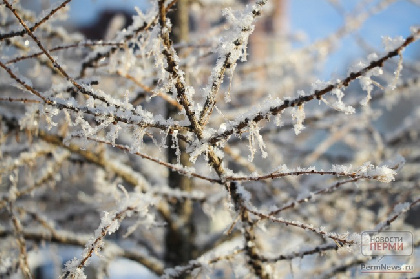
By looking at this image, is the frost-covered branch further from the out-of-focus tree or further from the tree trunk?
the tree trunk

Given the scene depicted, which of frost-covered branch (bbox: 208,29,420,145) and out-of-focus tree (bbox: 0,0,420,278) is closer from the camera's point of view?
frost-covered branch (bbox: 208,29,420,145)

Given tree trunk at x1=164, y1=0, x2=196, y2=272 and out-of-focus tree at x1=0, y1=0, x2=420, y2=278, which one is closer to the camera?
out-of-focus tree at x1=0, y1=0, x2=420, y2=278

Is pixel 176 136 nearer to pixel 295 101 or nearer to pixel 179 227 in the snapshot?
pixel 295 101

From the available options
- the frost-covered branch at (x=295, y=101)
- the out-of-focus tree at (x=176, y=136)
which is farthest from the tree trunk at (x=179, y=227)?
the frost-covered branch at (x=295, y=101)

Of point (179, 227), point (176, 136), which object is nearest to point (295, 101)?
point (176, 136)

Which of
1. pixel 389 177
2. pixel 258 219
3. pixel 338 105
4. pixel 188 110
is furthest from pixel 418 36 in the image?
pixel 258 219

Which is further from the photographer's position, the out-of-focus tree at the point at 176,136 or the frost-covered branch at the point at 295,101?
the out-of-focus tree at the point at 176,136

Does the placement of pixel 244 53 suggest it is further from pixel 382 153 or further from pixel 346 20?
pixel 346 20

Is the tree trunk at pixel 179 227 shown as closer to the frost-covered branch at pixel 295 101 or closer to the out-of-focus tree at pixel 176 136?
the out-of-focus tree at pixel 176 136

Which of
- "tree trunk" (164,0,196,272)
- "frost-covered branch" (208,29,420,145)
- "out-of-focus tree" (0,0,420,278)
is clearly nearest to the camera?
"frost-covered branch" (208,29,420,145)

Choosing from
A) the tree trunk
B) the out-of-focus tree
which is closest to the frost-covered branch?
the out-of-focus tree

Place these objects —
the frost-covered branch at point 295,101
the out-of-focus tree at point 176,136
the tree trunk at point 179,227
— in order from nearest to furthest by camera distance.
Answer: the frost-covered branch at point 295,101 → the out-of-focus tree at point 176,136 → the tree trunk at point 179,227

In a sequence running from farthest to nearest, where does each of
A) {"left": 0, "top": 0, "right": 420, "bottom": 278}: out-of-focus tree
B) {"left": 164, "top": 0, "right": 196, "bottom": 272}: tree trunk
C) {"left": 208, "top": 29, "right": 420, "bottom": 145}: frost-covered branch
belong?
{"left": 164, "top": 0, "right": 196, "bottom": 272}: tree trunk
{"left": 0, "top": 0, "right": 420, "bottom": 278}: out-of-focus tree
{"left": 208, "top": 29, "right": 420, "bottom": 145}: frost-covered branch
